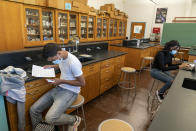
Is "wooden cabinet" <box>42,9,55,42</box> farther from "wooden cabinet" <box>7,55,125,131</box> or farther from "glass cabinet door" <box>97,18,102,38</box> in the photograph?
"glass cabinet door" <box>97,18,102,38</box>

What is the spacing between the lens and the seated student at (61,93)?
1.46m

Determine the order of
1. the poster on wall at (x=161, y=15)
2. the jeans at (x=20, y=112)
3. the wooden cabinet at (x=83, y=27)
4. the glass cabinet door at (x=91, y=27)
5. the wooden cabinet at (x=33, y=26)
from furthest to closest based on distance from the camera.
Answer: the poster on wall at (x=161, y=15) → the glass cabinet door at (x=91, y=27) → the wooden cabinet at (x=83, y=27) → the wooden cabinet at (x=33, y=26) → the jeans at (x=20, y=112)

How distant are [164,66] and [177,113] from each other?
5.40 ft

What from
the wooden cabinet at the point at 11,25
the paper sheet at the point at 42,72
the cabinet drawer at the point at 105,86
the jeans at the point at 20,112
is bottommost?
the cabinet drawer at the point at 105,86

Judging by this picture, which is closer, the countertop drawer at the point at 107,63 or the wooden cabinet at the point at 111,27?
the countertop drawer at the point at 107,63

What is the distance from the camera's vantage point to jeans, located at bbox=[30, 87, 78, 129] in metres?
1.44

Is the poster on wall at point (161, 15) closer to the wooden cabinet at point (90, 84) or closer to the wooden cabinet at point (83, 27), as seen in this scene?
the wooden cabinet at point (83, 27)

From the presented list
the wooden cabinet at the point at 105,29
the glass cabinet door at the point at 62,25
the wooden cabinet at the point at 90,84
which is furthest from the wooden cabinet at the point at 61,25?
the wooden cabinet at the point at 105,29

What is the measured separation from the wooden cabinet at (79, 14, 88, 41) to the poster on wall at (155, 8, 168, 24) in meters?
4.20

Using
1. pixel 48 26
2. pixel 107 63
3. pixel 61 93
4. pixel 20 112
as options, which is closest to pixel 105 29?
pixel 48 26

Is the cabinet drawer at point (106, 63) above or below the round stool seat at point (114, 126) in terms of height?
above

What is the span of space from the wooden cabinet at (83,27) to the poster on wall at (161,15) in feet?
13.8

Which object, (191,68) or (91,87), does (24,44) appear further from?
(191,68)

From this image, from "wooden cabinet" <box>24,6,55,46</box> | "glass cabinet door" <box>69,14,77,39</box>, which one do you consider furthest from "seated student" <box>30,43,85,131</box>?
"glass cabinet door" <box>69,14,77,39</box>
